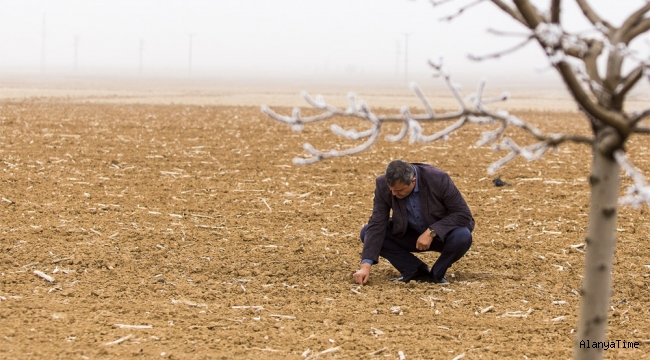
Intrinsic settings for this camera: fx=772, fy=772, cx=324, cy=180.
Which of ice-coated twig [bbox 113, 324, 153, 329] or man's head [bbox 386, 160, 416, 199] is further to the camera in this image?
man's head [bbox 386, 160, 416, 199]

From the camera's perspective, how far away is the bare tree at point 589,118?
2.41 meters

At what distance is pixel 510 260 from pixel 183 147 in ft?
24.8

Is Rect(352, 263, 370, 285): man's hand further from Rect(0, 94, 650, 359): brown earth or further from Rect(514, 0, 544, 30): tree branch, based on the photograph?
Rect(514, 0, 544, 30): tree branch

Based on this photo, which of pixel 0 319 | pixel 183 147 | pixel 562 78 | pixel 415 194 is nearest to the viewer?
A: pixel 562 78

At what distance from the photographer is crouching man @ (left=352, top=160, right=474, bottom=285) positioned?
19.7 feet

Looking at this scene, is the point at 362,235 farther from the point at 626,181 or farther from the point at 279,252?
the point at 626,181

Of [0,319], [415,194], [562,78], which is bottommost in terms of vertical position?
[0,319]

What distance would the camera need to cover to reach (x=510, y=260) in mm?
6797

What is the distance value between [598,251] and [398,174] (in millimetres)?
2914

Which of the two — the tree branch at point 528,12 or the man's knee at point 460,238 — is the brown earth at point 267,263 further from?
the tree branch at point 528,12

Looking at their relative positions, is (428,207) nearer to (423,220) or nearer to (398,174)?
(423,220)

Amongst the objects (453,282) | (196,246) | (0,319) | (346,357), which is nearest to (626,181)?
(453,282)

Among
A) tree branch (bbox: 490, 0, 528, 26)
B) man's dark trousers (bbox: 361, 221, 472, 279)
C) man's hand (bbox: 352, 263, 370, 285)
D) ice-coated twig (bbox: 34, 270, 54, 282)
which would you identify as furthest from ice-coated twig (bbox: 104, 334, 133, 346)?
tree branch (bbox: 490, 0, 528, 26)

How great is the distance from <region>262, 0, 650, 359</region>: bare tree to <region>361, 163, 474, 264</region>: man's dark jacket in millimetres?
2992
